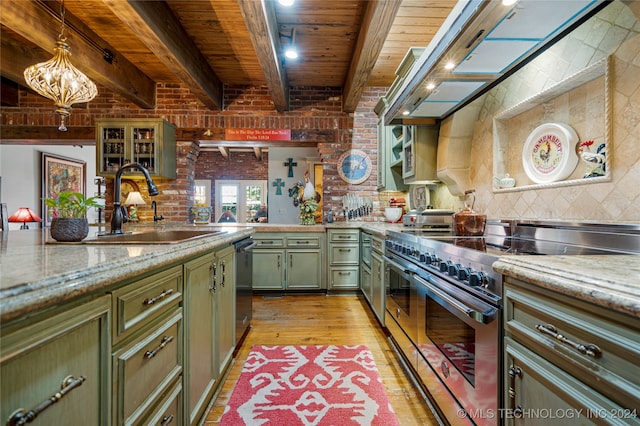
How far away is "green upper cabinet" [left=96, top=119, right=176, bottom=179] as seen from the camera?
3.99m

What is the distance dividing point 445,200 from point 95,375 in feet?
10.5

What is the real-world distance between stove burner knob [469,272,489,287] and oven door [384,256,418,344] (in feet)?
2.29

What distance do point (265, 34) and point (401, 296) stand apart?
2.25 m

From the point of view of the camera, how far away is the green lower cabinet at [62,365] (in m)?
0.54

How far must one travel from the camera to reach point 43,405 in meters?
0.60

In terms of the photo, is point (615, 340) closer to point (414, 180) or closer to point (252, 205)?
point (414, 180)

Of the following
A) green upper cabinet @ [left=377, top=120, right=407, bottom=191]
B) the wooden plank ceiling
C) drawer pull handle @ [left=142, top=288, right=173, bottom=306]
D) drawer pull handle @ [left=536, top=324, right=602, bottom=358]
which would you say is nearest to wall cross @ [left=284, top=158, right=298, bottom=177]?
the wooden plank ceiling

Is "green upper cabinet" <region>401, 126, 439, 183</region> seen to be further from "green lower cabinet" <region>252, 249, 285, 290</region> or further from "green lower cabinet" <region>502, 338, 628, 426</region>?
"green lower cabinet" <region>502, 338, 628, 426</region>

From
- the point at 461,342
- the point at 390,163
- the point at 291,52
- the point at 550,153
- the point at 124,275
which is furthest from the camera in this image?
the point at 390,163

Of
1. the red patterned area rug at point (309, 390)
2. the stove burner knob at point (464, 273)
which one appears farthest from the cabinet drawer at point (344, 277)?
the stove burner knob at point (464, 273)

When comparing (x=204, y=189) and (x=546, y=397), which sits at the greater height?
(x=204, y=189)

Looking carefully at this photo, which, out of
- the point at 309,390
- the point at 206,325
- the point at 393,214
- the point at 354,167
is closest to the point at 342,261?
the point at 393,214

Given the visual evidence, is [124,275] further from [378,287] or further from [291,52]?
[291,52]

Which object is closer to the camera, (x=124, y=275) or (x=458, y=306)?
(x=124, y=275)
